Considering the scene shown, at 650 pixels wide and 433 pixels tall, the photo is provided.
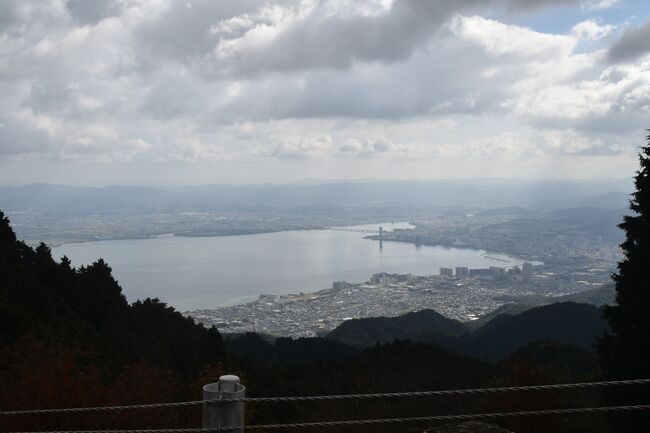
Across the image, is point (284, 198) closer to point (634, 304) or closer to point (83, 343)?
point (83, 343)

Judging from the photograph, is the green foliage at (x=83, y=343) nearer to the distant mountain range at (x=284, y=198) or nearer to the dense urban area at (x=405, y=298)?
the dense urban area at (x=405, y=298)

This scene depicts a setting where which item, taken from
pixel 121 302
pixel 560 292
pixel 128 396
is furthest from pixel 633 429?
pixel 560 292

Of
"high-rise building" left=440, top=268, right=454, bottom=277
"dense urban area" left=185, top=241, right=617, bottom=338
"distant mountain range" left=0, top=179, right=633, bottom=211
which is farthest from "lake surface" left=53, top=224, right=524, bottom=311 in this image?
"distant mountain range" left=0, top=179, right=633, bottom=211

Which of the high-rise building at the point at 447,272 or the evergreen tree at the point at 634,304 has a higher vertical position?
the evergreen tree at the point at 634,304

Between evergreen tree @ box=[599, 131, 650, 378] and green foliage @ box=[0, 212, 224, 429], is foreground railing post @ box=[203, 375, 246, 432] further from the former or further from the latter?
evergreen tree @ box=[599, 131, 650, 378]

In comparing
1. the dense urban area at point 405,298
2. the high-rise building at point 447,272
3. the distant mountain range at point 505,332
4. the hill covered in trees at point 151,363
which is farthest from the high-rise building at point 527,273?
the hill covered in trees at point 151,363

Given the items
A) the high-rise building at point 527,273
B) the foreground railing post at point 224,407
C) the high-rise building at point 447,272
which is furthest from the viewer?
the high-rise building at point 447,272

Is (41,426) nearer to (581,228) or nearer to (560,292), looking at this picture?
(560,292)
